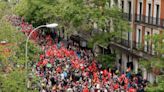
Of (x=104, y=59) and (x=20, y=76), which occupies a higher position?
(x=20, y=76)

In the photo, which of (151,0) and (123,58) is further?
(123,58)

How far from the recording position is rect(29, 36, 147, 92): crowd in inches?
1399

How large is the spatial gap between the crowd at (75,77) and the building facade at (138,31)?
2.30m

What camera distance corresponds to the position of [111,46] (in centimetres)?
5406

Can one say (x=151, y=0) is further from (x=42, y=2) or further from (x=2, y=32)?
(x=42, y=2)

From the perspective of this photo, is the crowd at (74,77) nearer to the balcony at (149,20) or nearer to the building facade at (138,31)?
the building facade at (138,31)

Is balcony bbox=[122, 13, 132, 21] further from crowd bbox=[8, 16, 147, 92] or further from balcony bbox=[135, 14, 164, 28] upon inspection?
crowd bbox=[8, 16, 147, 92]

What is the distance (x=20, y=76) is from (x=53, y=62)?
14105 millimetres

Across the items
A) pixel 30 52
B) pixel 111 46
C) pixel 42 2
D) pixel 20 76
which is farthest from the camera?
pixel 42 2

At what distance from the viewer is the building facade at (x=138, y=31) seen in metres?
44.2

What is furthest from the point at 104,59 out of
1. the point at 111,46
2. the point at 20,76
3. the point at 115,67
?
the point at 20,76

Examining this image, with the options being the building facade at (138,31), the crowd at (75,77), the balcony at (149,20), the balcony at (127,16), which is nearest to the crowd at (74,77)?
the crowd at (75,77)

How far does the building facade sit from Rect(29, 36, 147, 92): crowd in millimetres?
2299

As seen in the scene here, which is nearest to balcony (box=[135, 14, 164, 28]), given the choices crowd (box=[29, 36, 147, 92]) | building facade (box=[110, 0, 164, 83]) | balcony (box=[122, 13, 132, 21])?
building facade (box=[110, 0, 164, 83])
